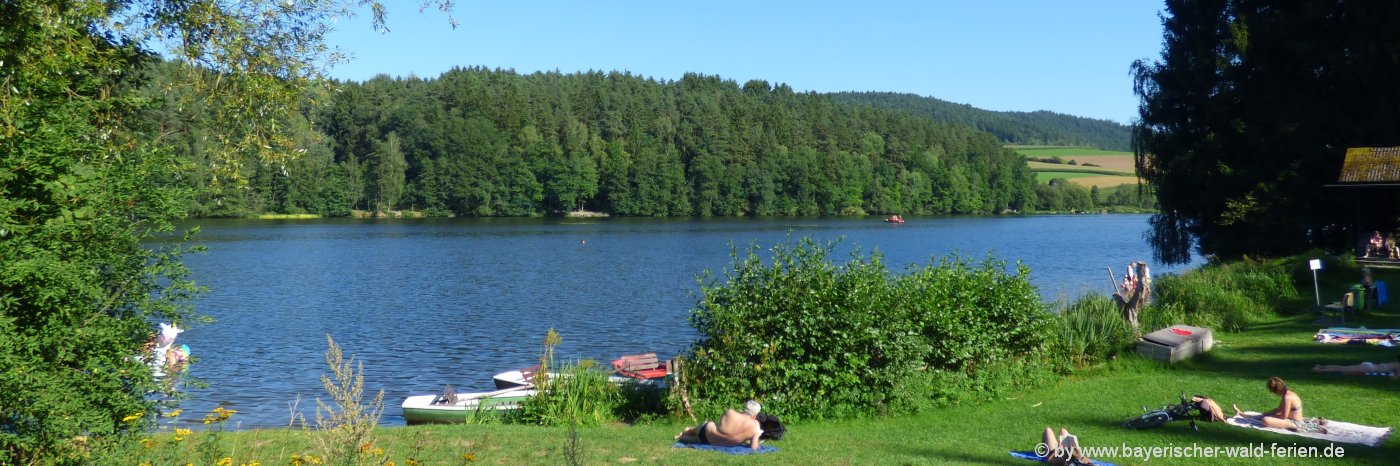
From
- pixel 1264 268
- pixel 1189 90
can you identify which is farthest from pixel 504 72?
pixel 1264 268

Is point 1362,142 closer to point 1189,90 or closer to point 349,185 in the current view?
point 1189,90

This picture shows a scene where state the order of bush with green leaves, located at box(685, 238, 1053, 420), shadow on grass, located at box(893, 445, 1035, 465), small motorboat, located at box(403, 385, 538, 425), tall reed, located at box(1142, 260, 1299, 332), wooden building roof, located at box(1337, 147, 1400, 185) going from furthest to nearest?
1. wooden building roof, located at box(1337, 147, 1400, 185)
2. tall reed, located at box(1142, 260, 1299, 332)
3. small motorboat, located at box(403, 385, 538, 425)
4. bush with green leaves, located at box(685, 238, 1053, 420)
5. shadow on grass, located at box(893, 445, 1035, 465)

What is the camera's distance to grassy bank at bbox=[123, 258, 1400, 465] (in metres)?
9.86

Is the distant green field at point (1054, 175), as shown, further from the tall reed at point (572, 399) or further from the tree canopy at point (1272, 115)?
the tall reed at point (572, 399)

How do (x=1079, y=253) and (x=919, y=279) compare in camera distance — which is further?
(x=1079, y=253)

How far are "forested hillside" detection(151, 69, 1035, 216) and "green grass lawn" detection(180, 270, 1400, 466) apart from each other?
8557 cm

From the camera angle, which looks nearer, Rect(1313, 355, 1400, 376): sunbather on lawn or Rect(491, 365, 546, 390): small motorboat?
Rect(1313, 355, 1400, 376): sunbather on lawn

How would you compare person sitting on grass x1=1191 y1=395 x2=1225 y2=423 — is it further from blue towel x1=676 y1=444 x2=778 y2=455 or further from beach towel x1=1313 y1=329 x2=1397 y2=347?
beach towel x1=1313 y1=329 x2=1397 y2=347

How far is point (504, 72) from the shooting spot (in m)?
154

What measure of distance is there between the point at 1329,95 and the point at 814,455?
3193 cm

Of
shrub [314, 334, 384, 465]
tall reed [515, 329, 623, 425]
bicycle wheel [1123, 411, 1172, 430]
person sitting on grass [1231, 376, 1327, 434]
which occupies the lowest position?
tall reed [515, 329, 623, 425]

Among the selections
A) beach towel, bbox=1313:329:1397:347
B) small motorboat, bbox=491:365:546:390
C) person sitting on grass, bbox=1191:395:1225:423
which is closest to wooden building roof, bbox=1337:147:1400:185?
beach towel, bbox=1313:329:1397:347

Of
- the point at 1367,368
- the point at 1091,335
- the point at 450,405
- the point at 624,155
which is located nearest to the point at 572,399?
the point at 450,405

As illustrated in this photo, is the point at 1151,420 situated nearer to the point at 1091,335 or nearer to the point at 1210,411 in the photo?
the point at 1210,411
